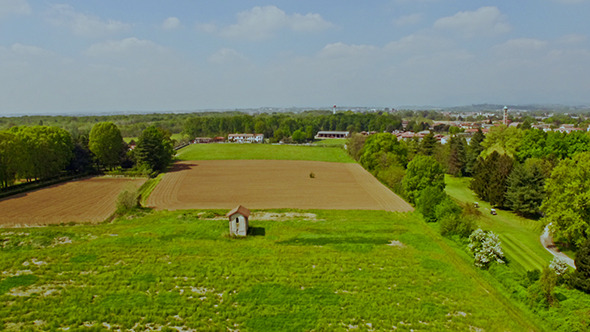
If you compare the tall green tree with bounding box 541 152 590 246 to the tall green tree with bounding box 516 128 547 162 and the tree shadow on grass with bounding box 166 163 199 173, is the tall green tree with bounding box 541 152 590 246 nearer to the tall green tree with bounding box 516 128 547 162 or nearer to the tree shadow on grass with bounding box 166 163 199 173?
the tall green tree with bounding box 516 128 547 162

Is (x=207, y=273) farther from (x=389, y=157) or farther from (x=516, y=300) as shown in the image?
(x=389, y=157)

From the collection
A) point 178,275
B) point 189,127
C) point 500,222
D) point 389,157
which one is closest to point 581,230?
point 500,222

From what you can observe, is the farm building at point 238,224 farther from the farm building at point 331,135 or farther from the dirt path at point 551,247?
the farm building at point 331,135

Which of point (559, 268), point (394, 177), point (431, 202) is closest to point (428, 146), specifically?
point (394, 177)

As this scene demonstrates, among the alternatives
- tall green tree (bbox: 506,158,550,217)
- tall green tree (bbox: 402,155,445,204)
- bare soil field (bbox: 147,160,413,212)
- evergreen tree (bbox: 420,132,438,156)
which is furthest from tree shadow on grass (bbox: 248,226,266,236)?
evergreen tree (bbox: 420,132,438,156)

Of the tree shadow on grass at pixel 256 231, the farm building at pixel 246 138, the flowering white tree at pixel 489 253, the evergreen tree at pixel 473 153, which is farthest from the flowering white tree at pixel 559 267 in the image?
the farm building at pixel 246 138

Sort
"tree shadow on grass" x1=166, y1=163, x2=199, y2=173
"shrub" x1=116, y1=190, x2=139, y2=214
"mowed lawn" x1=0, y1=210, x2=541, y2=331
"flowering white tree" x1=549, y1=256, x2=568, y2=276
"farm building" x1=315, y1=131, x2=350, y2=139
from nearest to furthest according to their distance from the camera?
"mowed lawn" x1=0, y1=210, x2=541, y2=331 < "flowering white tree" x1=549, y1=256, x2=568, y2=276 < "shrub" x1=116, y1=190, x2=139, y2=214 < "tree shadow on grass" x1=166, y1=163, x2=199, y2=173 < "farm building" x1=315, y1=131, x2=350, y2=139
